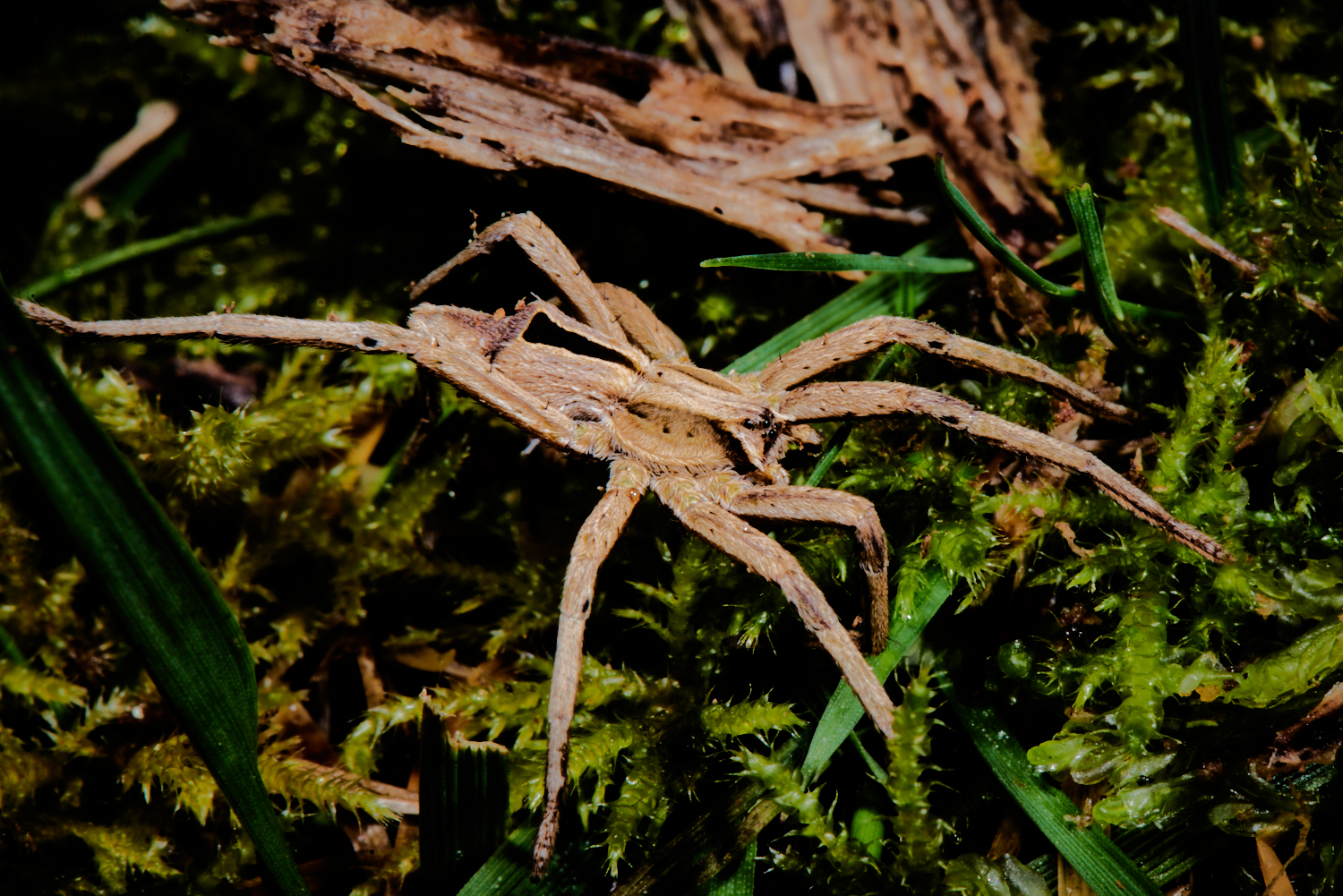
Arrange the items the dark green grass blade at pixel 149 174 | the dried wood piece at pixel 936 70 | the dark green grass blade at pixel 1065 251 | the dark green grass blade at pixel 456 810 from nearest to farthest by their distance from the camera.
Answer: the dark green grass blade at pixel 456 810 < the dark green grass blade at pixel 1065 251 < the dried wood piece at pixel 936 70 < the dark green grass blade at pixel 149 174

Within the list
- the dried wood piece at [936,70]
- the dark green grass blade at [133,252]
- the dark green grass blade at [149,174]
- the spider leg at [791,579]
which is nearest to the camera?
the spider leg at [791,579]

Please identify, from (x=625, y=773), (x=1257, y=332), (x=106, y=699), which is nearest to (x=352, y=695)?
(x=106, y=699)

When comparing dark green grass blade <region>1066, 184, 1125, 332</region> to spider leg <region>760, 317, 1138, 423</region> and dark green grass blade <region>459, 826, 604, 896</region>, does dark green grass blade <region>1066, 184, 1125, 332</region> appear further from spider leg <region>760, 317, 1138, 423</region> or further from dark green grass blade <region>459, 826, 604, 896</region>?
dark green grass blade <region>459, 826, 604, 896</region>

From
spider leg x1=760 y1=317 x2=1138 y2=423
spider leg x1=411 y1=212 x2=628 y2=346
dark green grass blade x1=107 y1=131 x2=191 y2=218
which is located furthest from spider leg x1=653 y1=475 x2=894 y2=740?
dark green grass blade x1=107 y1=131 x2=191 y2=218

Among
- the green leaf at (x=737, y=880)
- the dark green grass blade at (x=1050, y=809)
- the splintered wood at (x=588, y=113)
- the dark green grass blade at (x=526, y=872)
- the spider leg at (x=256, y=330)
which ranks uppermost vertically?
the splintered wood at (x=588, y=113)

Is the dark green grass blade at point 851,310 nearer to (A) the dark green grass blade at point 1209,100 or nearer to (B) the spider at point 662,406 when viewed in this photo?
(B) the spider at point 662,406

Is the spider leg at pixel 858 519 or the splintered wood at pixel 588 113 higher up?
the splintered wood at pixel 588 113

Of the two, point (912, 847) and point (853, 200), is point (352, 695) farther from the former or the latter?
point (853, 200)

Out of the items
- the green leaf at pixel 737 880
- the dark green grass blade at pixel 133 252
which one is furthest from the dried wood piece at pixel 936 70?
the green leaf at pixel 737 880
